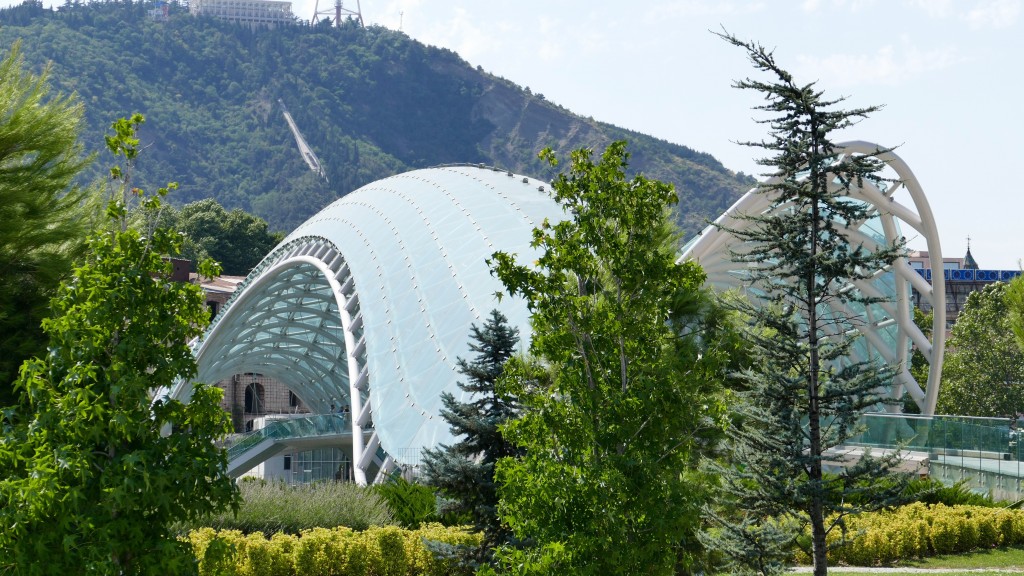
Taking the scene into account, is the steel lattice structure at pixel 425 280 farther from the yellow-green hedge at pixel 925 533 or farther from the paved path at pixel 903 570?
the paved path at pixel 903 570

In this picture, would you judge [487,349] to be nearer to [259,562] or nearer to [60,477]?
[259,562]

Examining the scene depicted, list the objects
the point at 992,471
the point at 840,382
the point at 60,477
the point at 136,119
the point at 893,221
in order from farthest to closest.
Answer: the point at 893,221
the point at 992,471
the point at 840,382
the point at 136,119
the point at 60,477

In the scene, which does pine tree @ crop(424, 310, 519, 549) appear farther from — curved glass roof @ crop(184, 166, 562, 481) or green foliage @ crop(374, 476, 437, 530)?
curved glass roof @ crop(184, 166, 562, 481)

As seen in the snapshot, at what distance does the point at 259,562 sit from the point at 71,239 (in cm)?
928

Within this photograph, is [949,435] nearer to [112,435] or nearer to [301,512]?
[301,512]

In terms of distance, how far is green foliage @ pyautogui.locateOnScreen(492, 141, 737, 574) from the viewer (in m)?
Result: 10.9

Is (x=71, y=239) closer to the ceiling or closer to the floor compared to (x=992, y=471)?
closer to the ceiling

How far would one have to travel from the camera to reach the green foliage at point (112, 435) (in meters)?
8.45

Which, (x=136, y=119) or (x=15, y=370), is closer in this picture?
(x=136, y=119)

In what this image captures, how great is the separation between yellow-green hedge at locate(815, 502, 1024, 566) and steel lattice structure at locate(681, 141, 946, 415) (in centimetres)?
691

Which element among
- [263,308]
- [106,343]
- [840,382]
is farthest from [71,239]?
[263,308]

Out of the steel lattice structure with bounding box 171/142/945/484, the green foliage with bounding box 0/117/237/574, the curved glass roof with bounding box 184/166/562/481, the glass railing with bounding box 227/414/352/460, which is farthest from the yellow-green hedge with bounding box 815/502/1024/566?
the glass railing with bounding box 227/414/352/460

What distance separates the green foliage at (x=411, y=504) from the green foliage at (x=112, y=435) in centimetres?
1497

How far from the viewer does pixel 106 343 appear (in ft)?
29.8
